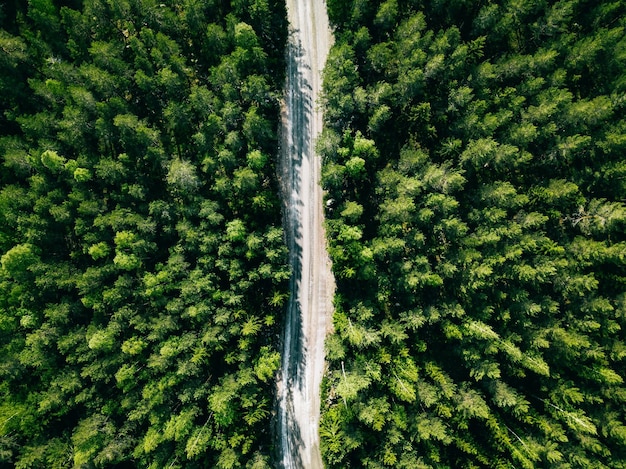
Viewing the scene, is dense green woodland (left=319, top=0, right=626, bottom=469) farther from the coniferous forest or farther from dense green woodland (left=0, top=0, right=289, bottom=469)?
dense green woodland (left=0, top=0, right=289, bottom=469)

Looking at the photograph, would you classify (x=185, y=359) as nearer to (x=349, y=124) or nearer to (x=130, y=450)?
(x=130, y=450)

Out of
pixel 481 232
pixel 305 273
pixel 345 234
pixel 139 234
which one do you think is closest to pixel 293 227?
pixel 305 273

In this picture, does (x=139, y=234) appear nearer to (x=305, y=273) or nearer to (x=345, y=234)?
(x=305, y=273)

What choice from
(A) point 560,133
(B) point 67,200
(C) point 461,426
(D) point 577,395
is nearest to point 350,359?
(C) point 461,426

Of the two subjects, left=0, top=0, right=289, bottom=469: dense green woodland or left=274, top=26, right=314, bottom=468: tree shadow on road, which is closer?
left=0, top=0, right=289, bottom=469: dense green woodland

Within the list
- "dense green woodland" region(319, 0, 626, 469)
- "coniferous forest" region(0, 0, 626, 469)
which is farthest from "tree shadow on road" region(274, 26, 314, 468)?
"dense green woodland" region(319, 0, 626, 469)

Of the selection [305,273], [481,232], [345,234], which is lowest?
[305,273]
